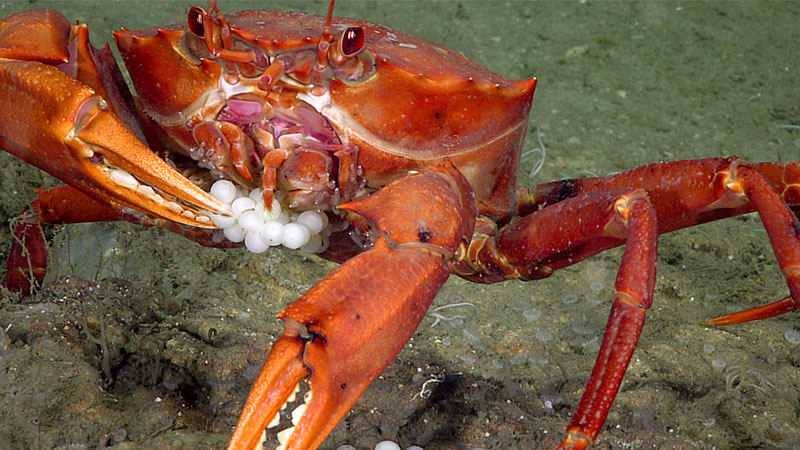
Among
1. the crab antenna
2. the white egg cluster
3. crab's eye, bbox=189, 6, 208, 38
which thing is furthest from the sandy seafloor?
the crab antenna

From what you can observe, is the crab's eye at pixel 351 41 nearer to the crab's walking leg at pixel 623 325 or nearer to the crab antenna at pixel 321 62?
the crab antenna at pixel 321 62

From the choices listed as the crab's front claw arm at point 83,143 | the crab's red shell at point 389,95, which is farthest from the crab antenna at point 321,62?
the crab's front claw arm at point 83,143

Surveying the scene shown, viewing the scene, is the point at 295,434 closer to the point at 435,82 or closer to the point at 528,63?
the point at 435,82

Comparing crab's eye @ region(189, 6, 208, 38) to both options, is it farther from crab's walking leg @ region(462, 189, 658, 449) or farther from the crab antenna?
crab's walking leg @ region(462, 189, 658, 449)

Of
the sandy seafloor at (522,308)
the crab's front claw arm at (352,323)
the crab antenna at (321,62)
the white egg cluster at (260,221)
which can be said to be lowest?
the sandy seafloor at (522,308)

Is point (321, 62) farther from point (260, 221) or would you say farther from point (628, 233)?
point (628, 233)
